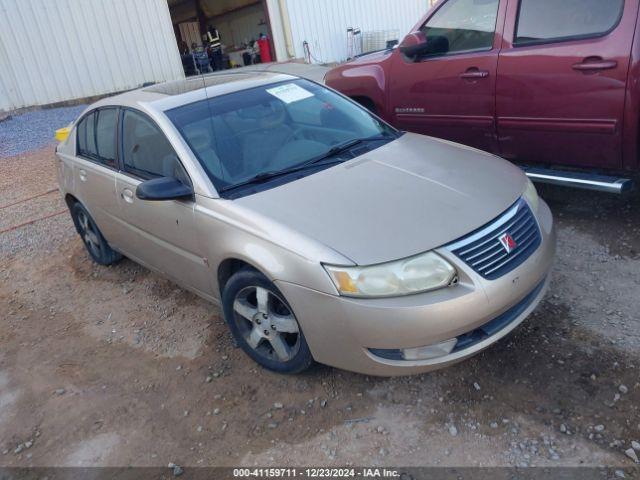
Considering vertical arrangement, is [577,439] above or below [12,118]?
below

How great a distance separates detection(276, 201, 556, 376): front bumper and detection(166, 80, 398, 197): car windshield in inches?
34.9

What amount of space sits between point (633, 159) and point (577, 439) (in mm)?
2224

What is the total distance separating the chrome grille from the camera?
2545mm

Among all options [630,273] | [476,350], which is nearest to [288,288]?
[476,350]

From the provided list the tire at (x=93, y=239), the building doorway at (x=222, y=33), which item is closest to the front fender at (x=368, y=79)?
the tire at (x=93, y=239)

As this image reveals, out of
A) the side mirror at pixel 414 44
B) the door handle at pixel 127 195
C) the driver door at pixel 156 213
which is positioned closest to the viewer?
the driver door at pixel 156 213

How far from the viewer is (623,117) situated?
3.62m

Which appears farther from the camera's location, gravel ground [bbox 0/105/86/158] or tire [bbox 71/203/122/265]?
gravel ground [bbox 0/105/86/158]

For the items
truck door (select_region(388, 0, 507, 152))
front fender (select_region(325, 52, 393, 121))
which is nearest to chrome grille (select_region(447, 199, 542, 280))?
truck door (select_region(388, 0, 507, 152))

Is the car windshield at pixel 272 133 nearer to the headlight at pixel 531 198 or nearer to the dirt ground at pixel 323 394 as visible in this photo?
the headlight at pixel 531 198

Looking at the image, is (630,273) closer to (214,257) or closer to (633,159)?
(633,159)

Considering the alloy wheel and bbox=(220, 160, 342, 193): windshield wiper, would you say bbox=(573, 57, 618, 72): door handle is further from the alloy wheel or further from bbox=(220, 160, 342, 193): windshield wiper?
the alloy wheel

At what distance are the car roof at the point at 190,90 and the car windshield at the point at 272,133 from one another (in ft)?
0.25

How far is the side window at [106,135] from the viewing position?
4020mm
